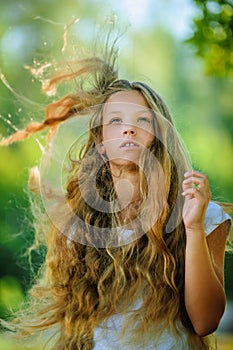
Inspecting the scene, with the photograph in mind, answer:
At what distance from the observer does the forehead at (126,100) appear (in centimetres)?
134

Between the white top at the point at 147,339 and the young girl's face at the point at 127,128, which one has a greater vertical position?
the young girl's face at the point at 127,128

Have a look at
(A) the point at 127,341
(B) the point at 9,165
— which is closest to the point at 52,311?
(A) the point at 127,341

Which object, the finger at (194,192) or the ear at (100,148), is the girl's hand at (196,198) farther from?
the ear at (100,148)

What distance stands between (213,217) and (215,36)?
0.65 metres

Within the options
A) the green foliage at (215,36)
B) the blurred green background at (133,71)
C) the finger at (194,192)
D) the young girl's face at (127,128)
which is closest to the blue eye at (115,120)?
the young girl's face at (127,128)

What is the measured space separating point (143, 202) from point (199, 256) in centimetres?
19

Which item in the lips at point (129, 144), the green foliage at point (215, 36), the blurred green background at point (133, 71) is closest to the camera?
the lips at point (129, 144)

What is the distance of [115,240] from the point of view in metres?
1.33

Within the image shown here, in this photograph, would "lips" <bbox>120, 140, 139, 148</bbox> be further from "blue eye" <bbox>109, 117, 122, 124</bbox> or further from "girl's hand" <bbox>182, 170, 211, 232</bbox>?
"girl's hand" <bbox>182, 170, 211, 232</bbox>

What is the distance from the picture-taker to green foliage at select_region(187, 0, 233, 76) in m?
1.69

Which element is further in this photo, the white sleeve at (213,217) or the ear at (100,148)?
the ear at (100,148)

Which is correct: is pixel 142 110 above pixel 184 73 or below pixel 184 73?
below

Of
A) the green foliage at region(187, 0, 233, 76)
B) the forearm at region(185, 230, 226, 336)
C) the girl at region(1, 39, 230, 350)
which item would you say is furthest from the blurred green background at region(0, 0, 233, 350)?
the forearm at region(185, 230, 226, 336)

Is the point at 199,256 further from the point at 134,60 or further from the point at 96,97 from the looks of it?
the point at 134,60
